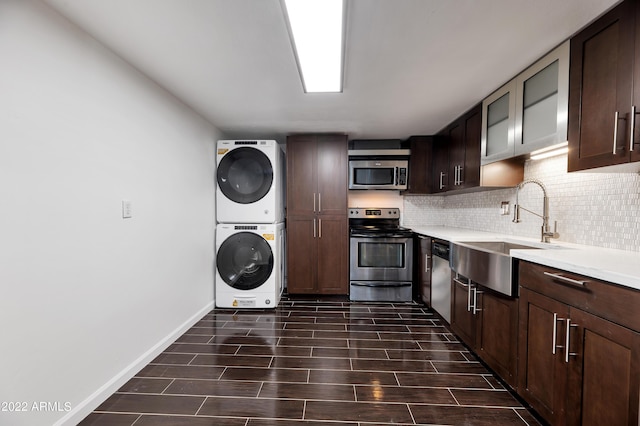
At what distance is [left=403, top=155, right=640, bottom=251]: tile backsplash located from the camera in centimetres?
157

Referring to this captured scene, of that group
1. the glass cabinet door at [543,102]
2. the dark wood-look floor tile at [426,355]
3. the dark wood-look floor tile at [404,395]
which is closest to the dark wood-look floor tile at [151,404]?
the dark wood-look floor tile at [404,395]

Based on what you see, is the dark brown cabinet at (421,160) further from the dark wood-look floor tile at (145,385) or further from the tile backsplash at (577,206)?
the dark wood-look floor tile at (145,385)

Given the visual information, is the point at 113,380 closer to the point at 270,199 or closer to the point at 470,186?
the point at 270,199

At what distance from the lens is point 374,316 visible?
2.89 metres

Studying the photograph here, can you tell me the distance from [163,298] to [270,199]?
1.44 metres

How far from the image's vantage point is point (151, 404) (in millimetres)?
1590

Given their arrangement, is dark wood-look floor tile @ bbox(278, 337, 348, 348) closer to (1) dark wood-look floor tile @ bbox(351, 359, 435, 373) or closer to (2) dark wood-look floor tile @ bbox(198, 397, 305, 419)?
(1) dark wood-look floor tile @ bbox(351, 359, 435, 373)

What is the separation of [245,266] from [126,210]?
154 cm

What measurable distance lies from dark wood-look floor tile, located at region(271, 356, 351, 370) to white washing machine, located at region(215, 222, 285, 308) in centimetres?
107

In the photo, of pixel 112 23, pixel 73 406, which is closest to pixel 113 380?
pixel 73 406

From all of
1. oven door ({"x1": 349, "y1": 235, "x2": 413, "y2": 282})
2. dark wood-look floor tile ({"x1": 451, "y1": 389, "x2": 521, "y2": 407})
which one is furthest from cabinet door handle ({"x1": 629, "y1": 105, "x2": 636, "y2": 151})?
oven door ({"x1": 349, "y1": 235, "x2": 413, "y2": 282})

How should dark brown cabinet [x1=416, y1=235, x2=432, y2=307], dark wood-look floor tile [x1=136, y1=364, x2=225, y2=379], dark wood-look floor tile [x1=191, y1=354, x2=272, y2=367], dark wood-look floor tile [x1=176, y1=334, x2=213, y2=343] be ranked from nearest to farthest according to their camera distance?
dark wood-look floor tile [x1=136, y1=364, x2=225, y2=379] → dark wood-look floor tile [x1=191, y1=354, x2=272, y2=367] → dark wood-look floor tile [x1=176, y1=334, x2=213, y2=343] → dark brown cabinet [x1=416, y1=235, x2=432, y2=307]

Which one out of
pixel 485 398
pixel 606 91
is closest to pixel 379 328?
pixel 485 398

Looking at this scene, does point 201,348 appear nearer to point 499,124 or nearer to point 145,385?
point 145,385
